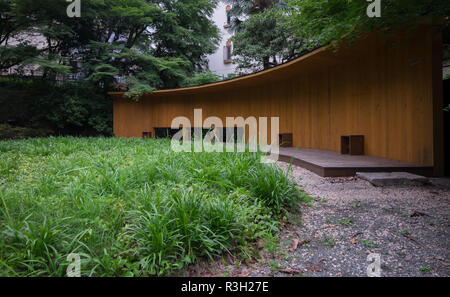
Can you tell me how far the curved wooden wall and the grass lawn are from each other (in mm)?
3196

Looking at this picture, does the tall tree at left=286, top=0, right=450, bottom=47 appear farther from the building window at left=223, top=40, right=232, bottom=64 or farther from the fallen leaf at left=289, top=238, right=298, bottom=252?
the building window at left=223, top=40, right=232, bottom=64

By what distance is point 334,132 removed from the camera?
23.0ft

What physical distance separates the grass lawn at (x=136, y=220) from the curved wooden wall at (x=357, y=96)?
10.5ft

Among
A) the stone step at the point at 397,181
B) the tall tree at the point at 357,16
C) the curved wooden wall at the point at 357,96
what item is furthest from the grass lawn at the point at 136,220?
the curved wooden wall at the point at 357,96

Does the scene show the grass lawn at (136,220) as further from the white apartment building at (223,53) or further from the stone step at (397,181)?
the white apartment building at (223,53)

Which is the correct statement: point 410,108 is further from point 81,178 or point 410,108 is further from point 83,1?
point 83,1

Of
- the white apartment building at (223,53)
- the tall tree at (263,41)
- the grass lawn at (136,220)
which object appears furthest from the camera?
the white apartment building at (223,53)

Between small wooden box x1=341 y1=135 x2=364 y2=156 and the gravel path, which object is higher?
small wooden box x1=341 y1=135 x2=364 y2=156

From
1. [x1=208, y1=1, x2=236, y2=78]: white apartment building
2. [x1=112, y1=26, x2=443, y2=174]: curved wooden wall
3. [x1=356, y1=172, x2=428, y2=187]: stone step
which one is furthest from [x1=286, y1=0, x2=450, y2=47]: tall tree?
[x1=208, y1=1, x2=236, y2=78]: white apartment building

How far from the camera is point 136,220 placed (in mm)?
2250

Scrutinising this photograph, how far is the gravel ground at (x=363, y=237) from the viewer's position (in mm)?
2010

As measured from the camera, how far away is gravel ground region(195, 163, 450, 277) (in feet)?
6.59
